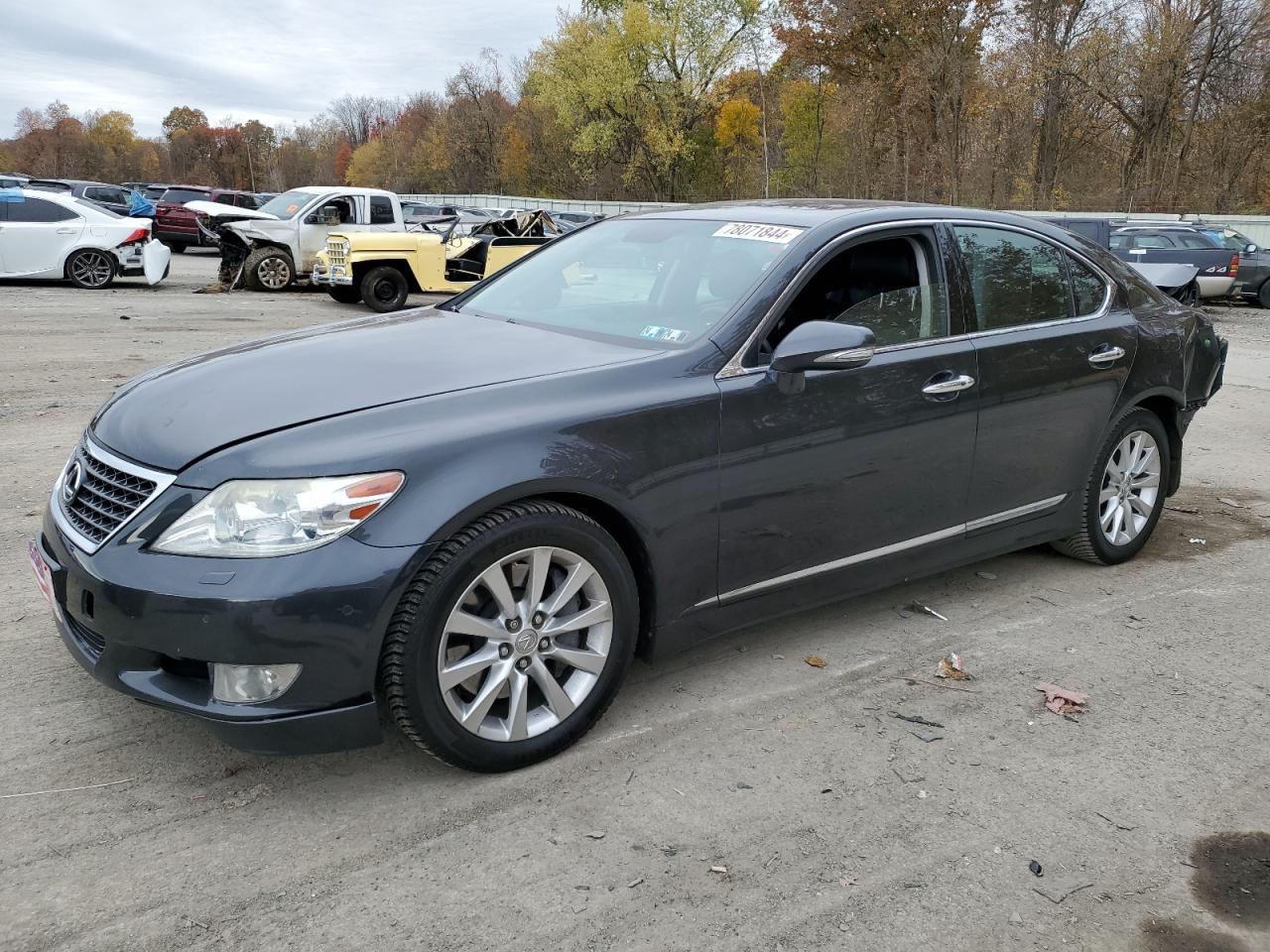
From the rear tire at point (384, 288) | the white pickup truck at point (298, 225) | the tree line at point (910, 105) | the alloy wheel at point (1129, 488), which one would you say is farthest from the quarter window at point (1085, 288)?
the tree line at point (910, 105)

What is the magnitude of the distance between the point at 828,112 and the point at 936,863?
176 feet

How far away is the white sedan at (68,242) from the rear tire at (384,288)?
209 inches

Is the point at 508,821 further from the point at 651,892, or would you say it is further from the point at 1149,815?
the point at 1149,815

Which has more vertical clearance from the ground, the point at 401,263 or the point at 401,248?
the point at 401,248

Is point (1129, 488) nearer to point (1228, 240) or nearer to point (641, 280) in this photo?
point (641, 280)

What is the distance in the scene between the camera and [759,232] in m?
3.91

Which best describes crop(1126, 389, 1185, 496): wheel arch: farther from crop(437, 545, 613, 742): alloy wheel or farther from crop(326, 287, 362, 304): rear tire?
crop(326, 287, 362, 304): rear tire

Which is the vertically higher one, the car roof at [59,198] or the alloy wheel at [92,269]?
the car roof at [59,198]

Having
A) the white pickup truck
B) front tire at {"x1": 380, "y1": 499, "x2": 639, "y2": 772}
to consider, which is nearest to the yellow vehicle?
the white pickup truck

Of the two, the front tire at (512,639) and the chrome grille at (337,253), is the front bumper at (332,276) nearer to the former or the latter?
the chrome grille at (337,253)

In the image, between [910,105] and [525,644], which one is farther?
[910,105]

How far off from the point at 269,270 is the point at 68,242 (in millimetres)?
3342

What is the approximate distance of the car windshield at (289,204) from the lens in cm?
1797

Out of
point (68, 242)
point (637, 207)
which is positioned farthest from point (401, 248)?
point (637, 207)
